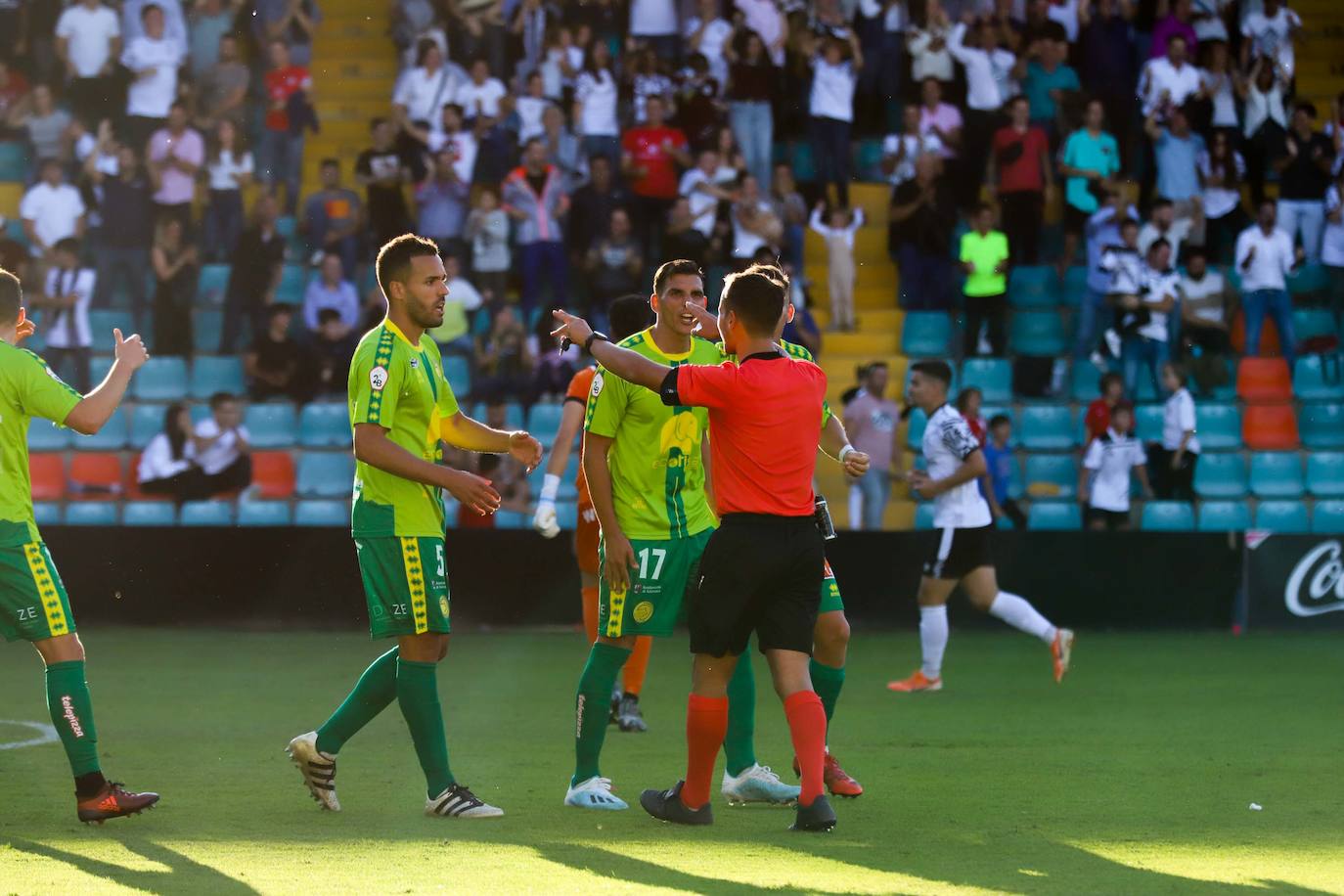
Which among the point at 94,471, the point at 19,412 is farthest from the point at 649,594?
the point at 94,471

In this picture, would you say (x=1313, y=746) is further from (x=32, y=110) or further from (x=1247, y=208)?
(x=32, y=110)

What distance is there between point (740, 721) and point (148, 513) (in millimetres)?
10317

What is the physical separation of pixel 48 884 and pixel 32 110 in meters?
14.7

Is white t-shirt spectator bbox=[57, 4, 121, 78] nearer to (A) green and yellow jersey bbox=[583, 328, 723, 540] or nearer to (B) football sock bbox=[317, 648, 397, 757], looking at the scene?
(A) green and yellow jersey bbox=[583, 328, 723, 540]

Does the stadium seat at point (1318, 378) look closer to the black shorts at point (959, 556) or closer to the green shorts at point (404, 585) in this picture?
the black shorts at point (959, 556)

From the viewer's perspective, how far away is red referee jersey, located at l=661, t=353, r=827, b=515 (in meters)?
6.40

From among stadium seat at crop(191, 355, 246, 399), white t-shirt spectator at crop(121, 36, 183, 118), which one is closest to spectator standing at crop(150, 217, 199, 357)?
stadium seat at crop(191, 355, 246, 399)

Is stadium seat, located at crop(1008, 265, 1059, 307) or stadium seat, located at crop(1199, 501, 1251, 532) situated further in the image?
stadium seat, located at crop(1008, 265, 1059, 307)

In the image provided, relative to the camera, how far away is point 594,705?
7035 millimetres

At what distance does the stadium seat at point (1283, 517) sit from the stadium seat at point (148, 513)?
985cm

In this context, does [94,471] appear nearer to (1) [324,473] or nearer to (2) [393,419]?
(1) [324,473]

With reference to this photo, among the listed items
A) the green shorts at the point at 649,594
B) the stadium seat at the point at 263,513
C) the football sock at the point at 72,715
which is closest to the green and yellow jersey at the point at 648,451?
the green shorts at the point at 649,594

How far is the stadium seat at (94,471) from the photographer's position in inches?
653

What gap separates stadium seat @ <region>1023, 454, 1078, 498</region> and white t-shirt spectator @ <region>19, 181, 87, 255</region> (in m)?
9.34
